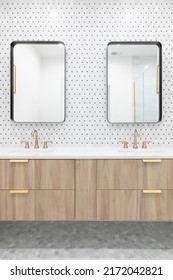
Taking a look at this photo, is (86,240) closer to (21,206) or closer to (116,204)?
(116,204)

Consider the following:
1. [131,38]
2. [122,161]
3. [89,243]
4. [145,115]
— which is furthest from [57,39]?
[89,243]

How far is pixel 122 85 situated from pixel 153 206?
1168 mm

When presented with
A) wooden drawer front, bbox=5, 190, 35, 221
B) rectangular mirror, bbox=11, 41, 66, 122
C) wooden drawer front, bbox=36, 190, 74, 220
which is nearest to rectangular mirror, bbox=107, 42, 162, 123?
rectangular mirror, bbox=11, 41, 66, 122

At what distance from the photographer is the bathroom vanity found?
2059 mm

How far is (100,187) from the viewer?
2061 mm

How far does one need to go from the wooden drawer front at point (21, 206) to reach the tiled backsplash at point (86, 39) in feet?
2.39

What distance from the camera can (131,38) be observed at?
2.62 meters

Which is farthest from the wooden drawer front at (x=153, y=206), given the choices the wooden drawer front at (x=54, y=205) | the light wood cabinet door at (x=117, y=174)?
the wooden drawer front at (x=54, y=205)

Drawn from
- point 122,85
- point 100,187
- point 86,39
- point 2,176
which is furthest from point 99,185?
point 86,39

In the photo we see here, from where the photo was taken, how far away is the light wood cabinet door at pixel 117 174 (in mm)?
2059

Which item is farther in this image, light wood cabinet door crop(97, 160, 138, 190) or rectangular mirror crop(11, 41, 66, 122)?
rectangular mirror crop(11, 41, 66, 122)

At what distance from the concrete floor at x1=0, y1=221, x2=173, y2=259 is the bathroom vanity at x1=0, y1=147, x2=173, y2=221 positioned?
34cm

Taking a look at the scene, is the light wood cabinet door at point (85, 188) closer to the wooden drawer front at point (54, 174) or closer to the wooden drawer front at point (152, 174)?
the wooden drawer front at point (54, 174)

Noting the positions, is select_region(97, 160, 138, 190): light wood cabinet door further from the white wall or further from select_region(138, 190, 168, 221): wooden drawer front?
the white wall
